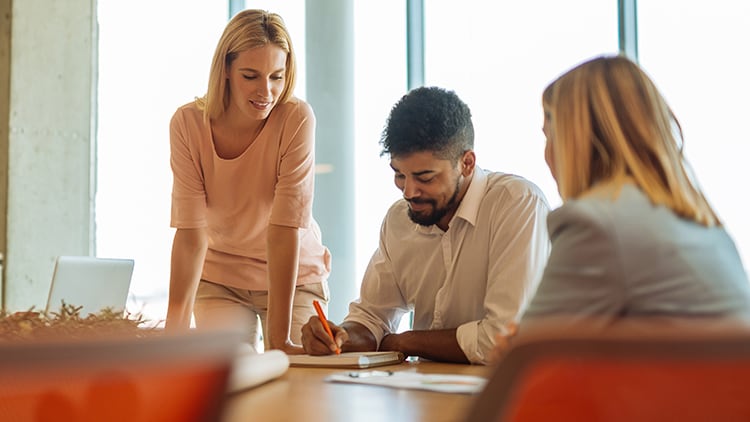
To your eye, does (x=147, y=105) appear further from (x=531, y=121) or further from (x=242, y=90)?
(x=242, y=90)

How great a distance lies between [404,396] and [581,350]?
78 cm

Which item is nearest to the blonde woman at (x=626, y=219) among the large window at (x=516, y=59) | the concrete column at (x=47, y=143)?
the large window at (x=516, y=59)

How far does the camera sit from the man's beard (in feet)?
7.80

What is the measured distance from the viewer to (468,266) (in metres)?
2.32

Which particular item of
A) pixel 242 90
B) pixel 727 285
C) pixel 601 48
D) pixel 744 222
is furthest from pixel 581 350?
pixel 601 48

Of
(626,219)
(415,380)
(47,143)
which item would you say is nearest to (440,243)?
(415,380)

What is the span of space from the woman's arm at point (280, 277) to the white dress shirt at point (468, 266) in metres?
0.19

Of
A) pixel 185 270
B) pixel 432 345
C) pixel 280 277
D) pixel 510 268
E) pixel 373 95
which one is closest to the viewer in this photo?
pixel 432 345

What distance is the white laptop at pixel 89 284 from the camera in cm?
271

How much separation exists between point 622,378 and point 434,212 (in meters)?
1.80

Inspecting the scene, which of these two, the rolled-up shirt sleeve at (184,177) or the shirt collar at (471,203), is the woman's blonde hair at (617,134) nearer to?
the shirt collar at (471,203)

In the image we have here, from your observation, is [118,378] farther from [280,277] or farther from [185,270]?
[185,270]

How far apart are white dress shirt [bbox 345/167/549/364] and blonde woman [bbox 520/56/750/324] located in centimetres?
81

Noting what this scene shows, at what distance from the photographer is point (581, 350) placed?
56 centimetres
